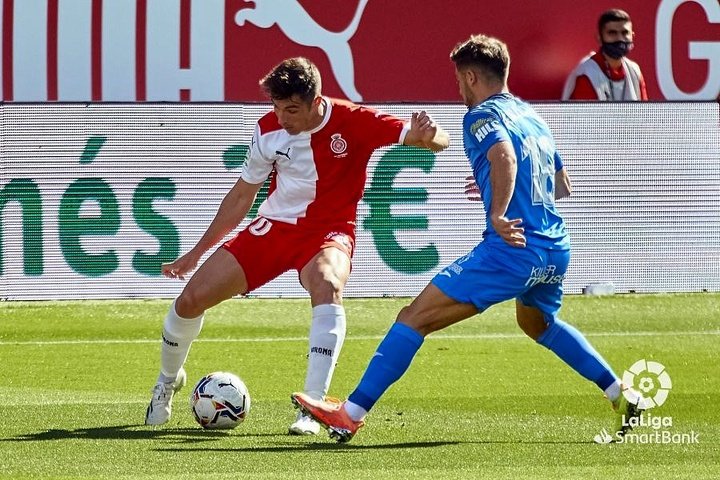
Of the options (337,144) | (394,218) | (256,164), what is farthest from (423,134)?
(394,218)

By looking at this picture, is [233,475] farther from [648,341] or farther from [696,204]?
[696,204]

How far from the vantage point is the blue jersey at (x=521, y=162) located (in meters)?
6.91

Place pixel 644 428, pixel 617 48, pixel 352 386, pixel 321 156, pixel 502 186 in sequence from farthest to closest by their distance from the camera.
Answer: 1. pixel 617 48
2. pixel 352 386
3. pixel 321 156
4. pixel 644 428
5. pixel 502 186

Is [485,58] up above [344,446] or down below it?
above

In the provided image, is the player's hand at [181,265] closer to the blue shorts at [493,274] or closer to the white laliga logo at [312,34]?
the blue shorts at [493,274]

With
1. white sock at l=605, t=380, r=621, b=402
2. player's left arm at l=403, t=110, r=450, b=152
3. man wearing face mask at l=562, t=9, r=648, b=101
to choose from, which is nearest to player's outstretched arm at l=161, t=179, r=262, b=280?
player's left arm at l=403, t=110, r=450, b=152

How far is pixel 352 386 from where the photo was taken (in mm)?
9422

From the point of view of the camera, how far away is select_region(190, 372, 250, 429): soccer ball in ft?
25.0

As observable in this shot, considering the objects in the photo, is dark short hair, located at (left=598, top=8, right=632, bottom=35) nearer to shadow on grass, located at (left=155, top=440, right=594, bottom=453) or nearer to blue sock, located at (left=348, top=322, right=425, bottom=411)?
shadow on grass, located at (left=155, top=440, right=594, bottom=453)

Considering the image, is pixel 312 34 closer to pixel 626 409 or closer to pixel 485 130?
pixel 485 130

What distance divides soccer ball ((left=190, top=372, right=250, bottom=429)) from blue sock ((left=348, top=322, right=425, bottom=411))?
0.94 m

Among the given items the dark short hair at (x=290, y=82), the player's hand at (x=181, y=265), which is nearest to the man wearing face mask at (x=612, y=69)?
the dark short hair at (x=290, y=82)

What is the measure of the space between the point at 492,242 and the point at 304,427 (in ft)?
4.57

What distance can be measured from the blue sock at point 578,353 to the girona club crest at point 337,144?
4.89ft
